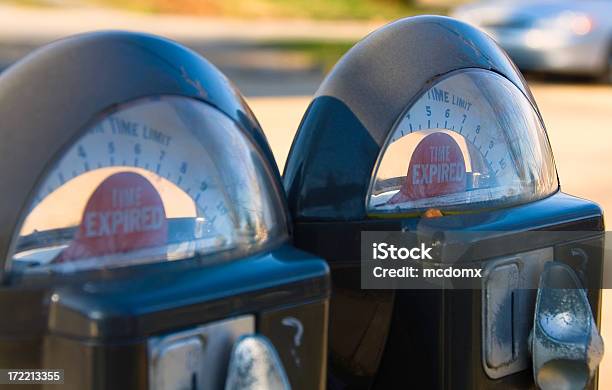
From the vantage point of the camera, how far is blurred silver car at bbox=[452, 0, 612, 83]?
1126cm

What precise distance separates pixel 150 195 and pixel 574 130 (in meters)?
7.49

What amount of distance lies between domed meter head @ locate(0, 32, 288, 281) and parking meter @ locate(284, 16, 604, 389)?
0.28 metres

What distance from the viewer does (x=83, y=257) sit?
1579 mm

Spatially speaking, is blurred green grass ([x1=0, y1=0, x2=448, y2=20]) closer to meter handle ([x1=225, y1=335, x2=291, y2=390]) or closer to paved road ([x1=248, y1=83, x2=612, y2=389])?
paved road ([x1=248, y1=83, x2=612, y2=389])

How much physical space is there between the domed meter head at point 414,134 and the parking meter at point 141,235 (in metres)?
0.28

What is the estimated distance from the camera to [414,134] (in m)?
2.09

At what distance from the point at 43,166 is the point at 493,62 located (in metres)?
1.01

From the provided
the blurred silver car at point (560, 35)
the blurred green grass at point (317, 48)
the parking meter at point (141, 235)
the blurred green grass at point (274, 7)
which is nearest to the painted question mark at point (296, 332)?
the parking meter at point (141, 235)

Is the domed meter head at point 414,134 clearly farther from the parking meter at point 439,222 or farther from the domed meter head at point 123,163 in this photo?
the domed meter head at point 123,163

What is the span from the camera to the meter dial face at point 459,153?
2.07 meters

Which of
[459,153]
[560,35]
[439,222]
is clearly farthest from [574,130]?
[439,222]

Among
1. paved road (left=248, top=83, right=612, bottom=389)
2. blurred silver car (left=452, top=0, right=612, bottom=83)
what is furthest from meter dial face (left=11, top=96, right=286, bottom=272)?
blurred silver car (left=452, top=0, right=612, bottom=83)

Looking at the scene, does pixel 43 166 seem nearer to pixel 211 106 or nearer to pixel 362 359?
pixel 211 106

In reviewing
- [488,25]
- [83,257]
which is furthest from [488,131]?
[488,25]
